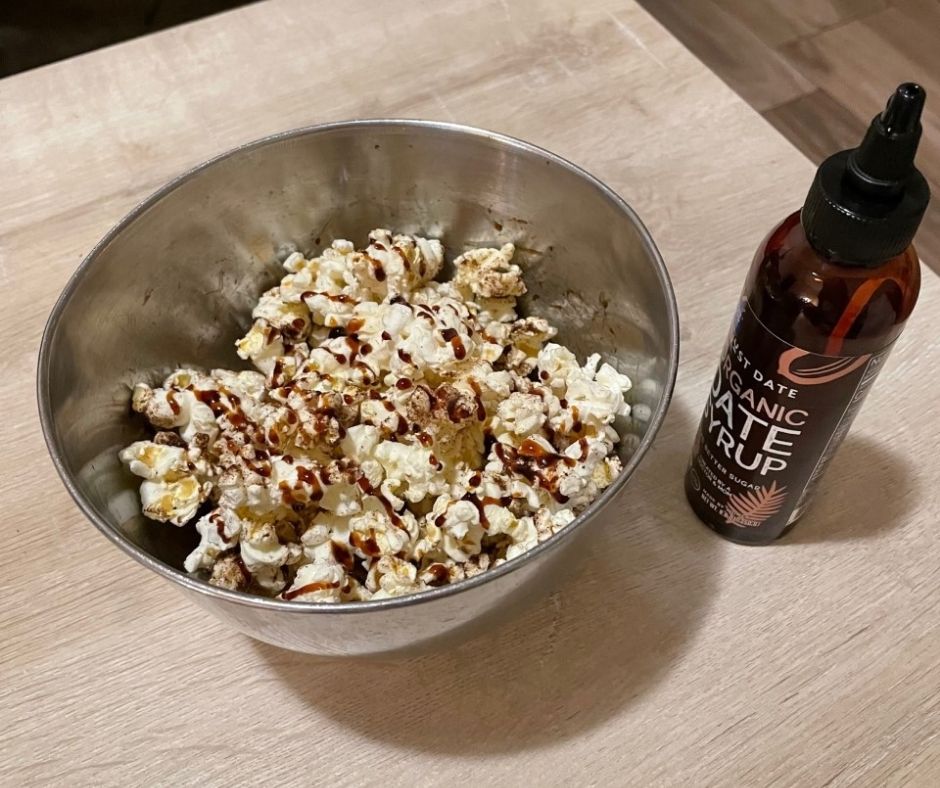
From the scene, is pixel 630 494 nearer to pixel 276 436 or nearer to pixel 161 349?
pixel 276 436

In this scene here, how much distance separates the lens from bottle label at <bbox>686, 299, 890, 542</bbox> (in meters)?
0.50

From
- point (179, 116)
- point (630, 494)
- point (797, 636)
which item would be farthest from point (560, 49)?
point (797, 636)

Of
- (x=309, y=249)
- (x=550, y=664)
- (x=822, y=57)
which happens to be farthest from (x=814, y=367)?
(x=822, y=57)

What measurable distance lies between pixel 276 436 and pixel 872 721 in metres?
0.46

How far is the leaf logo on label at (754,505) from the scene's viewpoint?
594 millimetres

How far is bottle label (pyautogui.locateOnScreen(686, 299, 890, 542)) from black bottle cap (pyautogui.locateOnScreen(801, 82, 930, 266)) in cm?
7

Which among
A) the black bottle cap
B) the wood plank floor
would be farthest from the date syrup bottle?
the wood plank floor

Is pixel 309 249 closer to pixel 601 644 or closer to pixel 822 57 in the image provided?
pixel 601 644

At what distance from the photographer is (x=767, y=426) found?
545 mm

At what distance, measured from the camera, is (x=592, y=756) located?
0.56 metres

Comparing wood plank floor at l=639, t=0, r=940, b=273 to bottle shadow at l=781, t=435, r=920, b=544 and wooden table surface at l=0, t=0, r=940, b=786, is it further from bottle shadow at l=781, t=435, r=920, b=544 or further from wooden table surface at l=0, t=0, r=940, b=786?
bottle shadow at l=781, t=435, r=920, b=544

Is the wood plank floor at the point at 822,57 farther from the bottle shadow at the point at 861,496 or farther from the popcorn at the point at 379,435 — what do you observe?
the popcorn at the point at 379,435

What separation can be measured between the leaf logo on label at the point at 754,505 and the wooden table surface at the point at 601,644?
0.03 metres

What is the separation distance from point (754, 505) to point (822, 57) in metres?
1.18
